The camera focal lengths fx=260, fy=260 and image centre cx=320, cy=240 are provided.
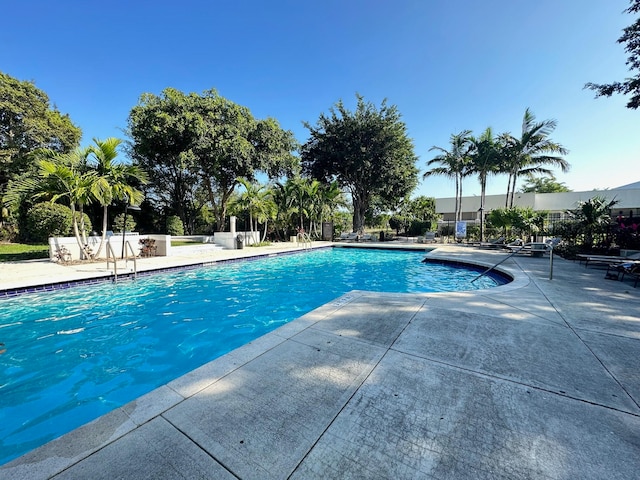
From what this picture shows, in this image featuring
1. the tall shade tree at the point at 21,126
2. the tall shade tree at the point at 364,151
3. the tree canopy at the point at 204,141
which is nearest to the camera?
the tall shade tree at the point at 21,126

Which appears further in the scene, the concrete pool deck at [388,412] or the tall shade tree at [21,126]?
the tall shade tree at [21,126]

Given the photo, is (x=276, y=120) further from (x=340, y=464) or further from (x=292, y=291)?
(x=340, y=464)

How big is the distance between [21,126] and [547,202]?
45499mm

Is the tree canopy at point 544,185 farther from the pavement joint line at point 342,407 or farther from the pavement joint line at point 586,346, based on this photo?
the pavement joint line at point 342,407

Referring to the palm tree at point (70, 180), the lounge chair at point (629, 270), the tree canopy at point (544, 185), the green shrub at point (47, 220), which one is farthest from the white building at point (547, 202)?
the green shrub at point (47, 220)

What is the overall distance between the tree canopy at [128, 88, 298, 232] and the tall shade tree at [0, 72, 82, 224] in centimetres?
502

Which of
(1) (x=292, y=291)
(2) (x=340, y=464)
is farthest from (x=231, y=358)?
(1) (x=292, y=291)

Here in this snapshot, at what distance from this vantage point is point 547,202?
90.1ft

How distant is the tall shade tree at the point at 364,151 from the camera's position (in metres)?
22.5

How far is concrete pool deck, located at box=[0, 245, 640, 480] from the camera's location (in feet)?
4.83

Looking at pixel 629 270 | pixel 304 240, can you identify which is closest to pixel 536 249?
pixel 629 270

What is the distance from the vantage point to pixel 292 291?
7.29 metres

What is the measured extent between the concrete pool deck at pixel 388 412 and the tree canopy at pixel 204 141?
1834 cm

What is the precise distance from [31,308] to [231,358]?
5714 mm
